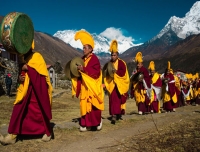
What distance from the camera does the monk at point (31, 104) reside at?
19.4 ft

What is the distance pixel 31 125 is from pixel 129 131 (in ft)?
9.16

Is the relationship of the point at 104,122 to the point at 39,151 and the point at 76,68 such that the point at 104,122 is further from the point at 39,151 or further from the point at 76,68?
the point at 39,151

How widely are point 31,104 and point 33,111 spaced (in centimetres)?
17

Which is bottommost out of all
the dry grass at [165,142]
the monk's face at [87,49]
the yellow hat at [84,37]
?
the dry grass at [165,142]

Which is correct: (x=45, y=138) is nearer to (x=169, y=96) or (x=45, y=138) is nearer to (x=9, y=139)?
(x=9, y=139)

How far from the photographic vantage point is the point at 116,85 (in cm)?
894

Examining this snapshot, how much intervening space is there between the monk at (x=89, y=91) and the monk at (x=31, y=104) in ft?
4.25

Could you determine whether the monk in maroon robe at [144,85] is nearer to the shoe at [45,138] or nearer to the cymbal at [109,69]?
the cymbal at [109,69]

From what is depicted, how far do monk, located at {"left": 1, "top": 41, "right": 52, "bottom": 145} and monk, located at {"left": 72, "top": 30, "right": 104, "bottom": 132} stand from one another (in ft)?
4.25

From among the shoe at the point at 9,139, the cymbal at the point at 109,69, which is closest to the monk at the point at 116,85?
the cymbal at the point at 109,69

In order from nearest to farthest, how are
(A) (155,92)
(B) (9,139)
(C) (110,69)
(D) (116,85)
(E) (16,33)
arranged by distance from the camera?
(E) (16,33) → (B) (9,139) → (C) (110,69) → (D) (116,85) → (A) (155,92)

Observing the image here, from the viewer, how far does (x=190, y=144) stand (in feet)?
17.1

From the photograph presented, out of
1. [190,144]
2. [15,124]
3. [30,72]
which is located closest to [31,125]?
[15,124]

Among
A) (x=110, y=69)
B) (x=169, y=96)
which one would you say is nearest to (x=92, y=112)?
(x=110, y=69)
